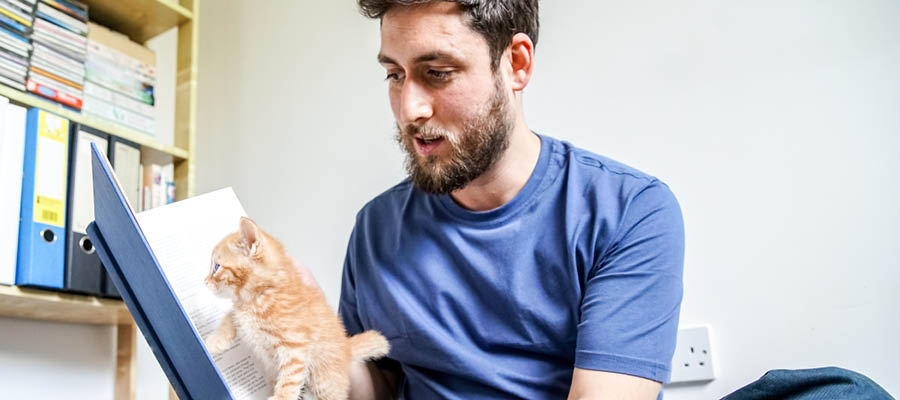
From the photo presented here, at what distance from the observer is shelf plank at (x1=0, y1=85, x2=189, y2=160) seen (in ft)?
4.42

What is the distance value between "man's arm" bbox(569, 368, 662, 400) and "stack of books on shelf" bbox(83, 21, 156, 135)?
132 cm

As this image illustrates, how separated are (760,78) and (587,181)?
1.41 feet

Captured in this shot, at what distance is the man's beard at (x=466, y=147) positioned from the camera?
104 cm

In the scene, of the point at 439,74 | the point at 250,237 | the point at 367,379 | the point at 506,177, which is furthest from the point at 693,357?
the point at 250,237

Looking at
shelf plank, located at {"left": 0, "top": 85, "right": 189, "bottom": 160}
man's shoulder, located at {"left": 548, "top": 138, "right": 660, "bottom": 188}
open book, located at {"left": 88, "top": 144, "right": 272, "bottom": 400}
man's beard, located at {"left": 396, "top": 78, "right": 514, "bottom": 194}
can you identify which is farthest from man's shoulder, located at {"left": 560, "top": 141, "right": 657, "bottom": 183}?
shelf plank, located at {"left": 0, "top": 85, "right": 189, "bottom": 160}

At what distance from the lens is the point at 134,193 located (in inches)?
62.6

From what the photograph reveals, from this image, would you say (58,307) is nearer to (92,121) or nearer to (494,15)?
(92,121)

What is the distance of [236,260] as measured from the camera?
0.86 m

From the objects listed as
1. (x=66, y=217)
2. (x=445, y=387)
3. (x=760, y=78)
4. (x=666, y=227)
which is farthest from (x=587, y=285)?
(x=66, y=217)

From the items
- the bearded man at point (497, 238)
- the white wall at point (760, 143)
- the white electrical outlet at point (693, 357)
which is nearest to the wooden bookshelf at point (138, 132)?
the white wall at point (760, 143)

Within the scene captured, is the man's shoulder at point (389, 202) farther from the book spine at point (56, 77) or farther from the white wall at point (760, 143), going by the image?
the book spine at point (56, 77)

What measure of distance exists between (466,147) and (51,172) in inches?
36.4

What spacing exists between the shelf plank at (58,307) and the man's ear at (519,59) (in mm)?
1056

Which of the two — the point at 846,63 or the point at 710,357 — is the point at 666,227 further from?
the point at 846,63
